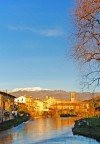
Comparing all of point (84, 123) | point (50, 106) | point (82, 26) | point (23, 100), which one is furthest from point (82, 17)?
point (50, 106)

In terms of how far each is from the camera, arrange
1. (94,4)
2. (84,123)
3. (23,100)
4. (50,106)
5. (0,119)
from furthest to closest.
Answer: (50,106) < (23,100) < (0,119) < (84,123) < (94,4)

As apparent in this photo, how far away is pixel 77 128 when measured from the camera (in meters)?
46.9

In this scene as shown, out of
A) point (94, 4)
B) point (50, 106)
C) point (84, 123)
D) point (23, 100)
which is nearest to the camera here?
point (94, 4)

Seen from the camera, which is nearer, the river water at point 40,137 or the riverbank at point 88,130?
the river water at point 40,137

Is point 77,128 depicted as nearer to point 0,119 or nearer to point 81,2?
point 0,119

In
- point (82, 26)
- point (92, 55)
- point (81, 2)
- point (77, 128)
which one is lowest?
point (77, 128)

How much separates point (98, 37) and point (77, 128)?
29.2 meters

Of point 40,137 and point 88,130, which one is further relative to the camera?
point 88,130

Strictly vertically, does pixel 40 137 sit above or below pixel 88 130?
below

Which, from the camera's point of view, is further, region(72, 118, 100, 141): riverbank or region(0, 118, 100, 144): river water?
region(72, 118, 100, 141): riverbank

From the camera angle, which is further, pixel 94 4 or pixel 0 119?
pixel 0 119

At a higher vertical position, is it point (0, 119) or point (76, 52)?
point (76, 52)

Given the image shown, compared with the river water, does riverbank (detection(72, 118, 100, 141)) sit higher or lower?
higher

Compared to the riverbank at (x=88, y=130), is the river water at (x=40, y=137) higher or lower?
lower
